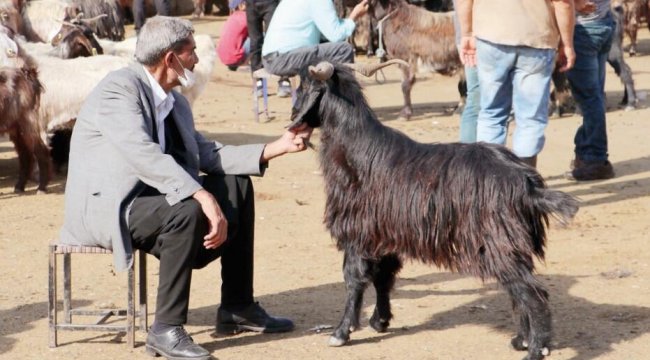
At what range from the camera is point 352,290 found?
5496 mm

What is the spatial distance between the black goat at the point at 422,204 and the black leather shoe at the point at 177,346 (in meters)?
0.66

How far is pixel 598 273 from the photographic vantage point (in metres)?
6.71

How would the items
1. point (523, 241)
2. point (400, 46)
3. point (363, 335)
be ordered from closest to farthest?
point (523, 241), point (363, 335), point (400, 46)

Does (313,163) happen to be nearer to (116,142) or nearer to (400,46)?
(400,46)

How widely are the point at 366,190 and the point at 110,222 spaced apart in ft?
3.80

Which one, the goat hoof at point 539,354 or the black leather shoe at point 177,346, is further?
the black leather shoe at point 177,346

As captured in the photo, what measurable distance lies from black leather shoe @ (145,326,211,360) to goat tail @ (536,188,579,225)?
163 centimetres

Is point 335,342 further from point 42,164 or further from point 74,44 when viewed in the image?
point 74,44

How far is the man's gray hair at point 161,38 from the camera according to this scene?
211 inches

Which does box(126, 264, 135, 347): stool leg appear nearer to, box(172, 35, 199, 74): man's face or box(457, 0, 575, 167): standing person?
box(172, 35, 199, 74): man's face

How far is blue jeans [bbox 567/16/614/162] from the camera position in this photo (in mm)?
9008

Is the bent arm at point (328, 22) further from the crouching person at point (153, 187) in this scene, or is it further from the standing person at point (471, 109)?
the crouching person at point (153, 187)

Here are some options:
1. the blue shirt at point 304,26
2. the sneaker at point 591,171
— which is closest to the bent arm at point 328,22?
the blue shirt at point 304,26

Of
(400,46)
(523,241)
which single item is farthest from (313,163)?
(523,241)
